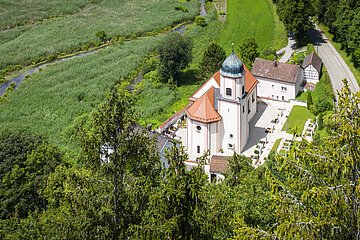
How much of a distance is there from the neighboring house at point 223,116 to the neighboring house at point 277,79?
8164 millimetres

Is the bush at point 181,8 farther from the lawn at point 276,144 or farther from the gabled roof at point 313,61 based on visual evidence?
the lawn at point 276,144

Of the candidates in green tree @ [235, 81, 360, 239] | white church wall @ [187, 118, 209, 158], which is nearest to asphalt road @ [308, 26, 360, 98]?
white church wall @ [187, 118, 209, 158]

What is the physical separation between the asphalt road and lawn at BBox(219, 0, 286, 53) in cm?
425

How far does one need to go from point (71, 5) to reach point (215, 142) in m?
54.3

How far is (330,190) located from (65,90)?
44888 millimetres

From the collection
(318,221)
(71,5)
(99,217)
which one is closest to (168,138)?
(99,217)

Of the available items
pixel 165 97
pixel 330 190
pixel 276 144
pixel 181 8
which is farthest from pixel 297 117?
pixel 181 8

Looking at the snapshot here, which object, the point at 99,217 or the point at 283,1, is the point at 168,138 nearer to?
the point at 99,217

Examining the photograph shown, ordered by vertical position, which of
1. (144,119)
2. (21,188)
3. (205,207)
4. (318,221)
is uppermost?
(318,221)

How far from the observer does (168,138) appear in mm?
40875

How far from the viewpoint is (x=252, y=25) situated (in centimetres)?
7262

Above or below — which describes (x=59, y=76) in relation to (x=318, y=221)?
below

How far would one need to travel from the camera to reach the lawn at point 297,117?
42.8 m

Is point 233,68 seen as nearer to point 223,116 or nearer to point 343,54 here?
point 223,116
